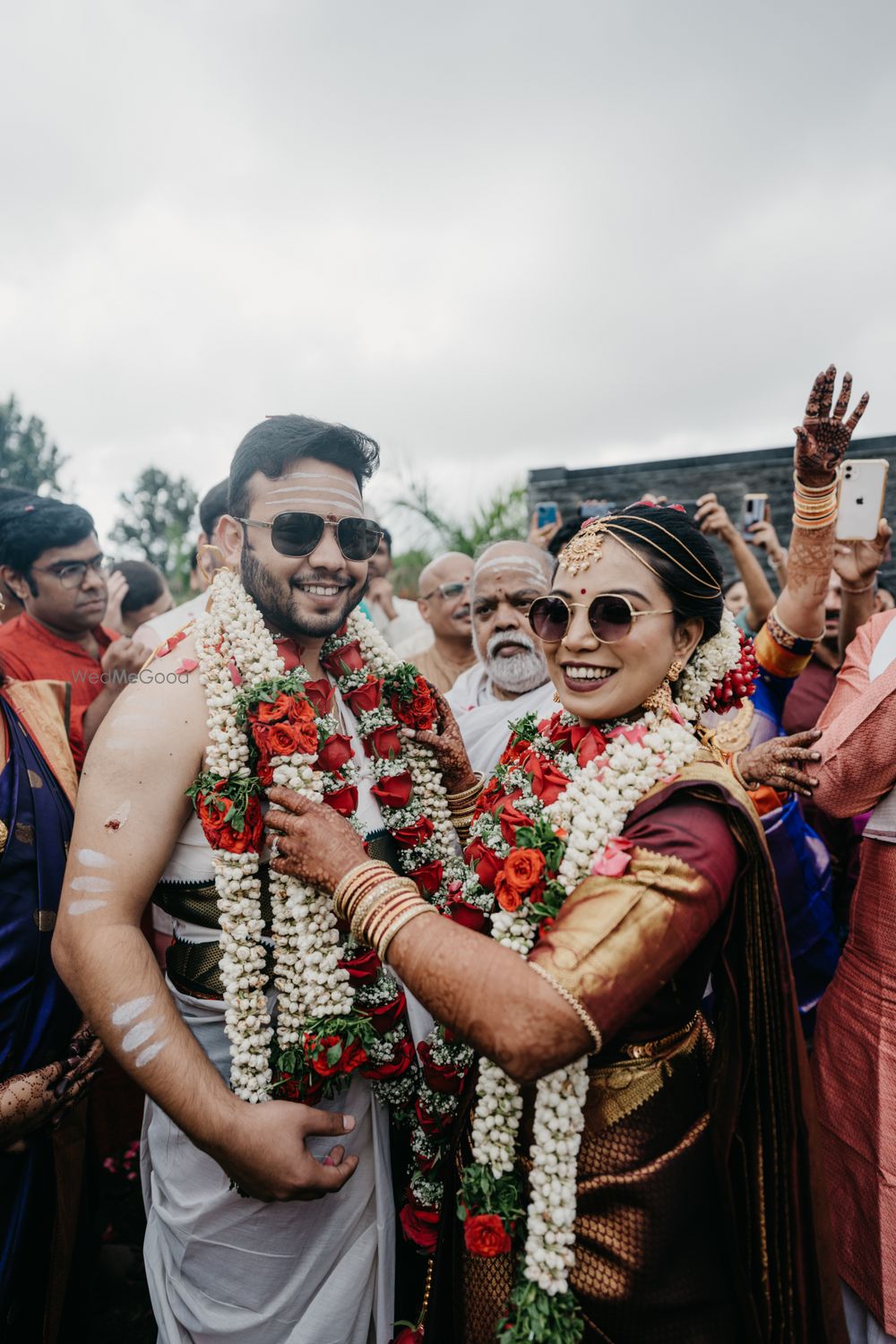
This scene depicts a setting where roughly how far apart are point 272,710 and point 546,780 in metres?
0.71

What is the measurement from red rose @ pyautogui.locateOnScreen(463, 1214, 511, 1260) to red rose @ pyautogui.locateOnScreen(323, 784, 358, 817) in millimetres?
936

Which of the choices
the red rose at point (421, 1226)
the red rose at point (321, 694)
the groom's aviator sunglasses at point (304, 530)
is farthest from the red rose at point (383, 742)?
the red rose at point (421, 1226)

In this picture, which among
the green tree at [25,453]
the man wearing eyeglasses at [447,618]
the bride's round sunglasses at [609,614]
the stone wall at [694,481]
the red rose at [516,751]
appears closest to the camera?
the bride's round sunglasses at [609,614]

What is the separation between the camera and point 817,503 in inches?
107

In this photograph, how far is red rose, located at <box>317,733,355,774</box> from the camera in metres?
1.91

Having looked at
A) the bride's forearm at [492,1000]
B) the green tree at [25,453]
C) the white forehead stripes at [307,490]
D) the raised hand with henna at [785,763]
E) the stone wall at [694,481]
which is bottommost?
the bride's forearm at [492,1000]

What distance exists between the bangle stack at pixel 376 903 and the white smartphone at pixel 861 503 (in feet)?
8.82

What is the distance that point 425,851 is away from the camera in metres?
A: 2.17

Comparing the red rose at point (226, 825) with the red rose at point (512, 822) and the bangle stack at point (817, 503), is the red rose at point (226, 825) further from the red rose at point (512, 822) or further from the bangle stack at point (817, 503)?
the bangle stack at point (817, 503)

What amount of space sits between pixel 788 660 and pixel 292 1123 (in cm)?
260

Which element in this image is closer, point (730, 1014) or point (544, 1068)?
point (544, 1068)

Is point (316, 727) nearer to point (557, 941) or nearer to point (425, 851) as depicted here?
point (425, 851)

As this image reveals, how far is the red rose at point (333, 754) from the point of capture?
75.4 inches

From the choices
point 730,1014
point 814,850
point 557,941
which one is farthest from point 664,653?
point 814,850
